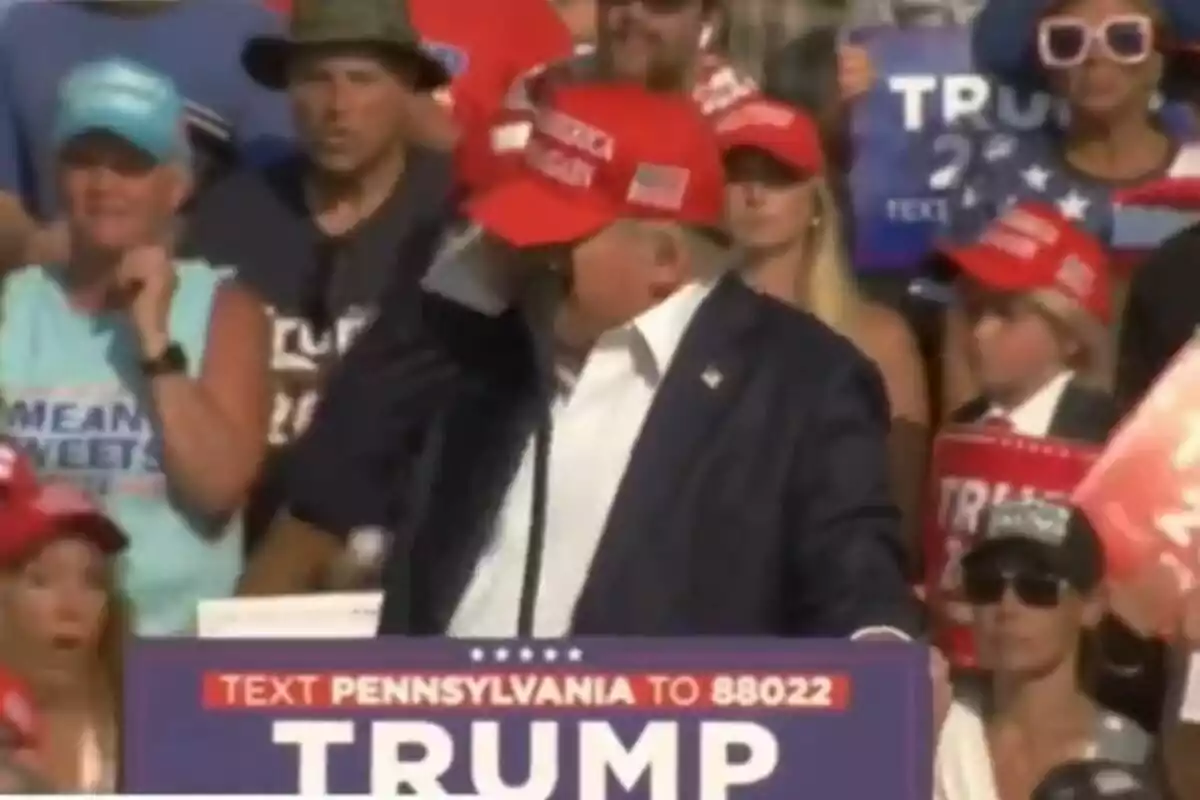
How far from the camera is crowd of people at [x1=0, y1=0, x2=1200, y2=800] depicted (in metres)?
2.05

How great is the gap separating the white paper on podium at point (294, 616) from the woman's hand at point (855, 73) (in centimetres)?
128

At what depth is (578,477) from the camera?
6.79ft

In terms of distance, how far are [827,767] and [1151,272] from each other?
4.33 feet

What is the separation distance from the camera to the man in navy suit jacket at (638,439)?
2027mm

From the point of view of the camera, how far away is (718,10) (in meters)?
3.14

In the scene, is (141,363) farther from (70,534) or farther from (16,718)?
(16,718)

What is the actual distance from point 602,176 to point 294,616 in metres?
0.44

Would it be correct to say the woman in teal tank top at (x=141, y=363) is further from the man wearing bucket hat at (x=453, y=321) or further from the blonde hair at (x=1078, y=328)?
the blonde hair at (x=1078, y=328)

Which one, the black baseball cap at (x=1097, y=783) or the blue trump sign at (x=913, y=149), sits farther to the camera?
the blue trump sign at (x=913, y=149)

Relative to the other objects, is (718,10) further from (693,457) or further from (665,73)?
(693,457)

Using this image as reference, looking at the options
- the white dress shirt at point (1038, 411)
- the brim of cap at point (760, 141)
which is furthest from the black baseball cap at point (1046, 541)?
the brim of cap at point (760, 141)

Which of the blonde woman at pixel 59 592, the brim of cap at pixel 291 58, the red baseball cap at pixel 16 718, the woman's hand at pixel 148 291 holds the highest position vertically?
the brim of cap at pixel 291 58

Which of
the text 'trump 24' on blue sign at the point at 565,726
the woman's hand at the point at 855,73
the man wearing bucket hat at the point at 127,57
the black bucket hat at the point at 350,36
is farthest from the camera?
the woman's hand at the point at 855,73

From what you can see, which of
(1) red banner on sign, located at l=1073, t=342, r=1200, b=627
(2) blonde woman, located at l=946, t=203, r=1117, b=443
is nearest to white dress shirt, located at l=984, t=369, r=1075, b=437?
(2) blonde woman, located at l=946, t=203, r=1117, b=443
